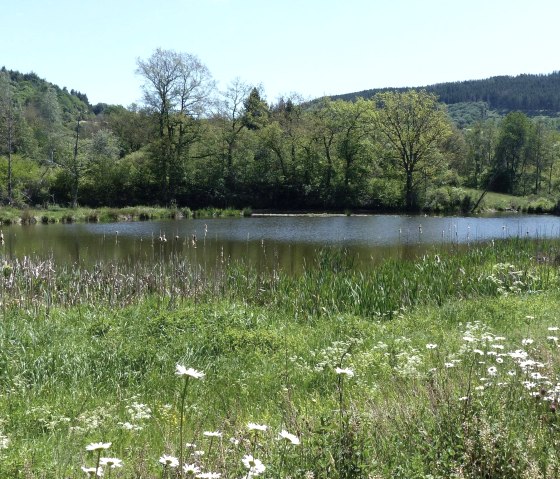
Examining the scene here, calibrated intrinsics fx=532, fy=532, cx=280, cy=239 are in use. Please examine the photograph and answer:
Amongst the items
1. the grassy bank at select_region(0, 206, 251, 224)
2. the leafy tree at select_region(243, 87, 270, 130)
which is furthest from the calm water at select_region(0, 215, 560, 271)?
the leafy tree at select_region(243, 87, 270, 130)

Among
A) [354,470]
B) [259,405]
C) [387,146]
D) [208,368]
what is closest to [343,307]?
[208,368]

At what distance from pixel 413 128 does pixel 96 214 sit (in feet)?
109

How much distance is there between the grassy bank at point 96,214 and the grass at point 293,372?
2739 cm

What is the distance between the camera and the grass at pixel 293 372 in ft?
10.2

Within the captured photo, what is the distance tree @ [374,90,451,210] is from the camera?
179 feet

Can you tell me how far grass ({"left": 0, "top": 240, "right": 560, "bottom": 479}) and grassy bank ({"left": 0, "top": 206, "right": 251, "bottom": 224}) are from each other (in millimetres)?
27388

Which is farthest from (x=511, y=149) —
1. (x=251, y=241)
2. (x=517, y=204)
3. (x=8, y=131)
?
(x=8, y=131)

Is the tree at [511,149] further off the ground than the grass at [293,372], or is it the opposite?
the tree at [511,149]

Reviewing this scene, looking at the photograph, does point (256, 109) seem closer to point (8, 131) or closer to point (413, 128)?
point (413, 128)

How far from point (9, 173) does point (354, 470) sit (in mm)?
45837

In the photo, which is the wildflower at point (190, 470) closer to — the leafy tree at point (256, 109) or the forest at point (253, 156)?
the forest at point (253, 156)

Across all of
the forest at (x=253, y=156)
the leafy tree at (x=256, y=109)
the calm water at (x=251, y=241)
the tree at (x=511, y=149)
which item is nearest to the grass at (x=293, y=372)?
the calm water at (x=251, y=241)

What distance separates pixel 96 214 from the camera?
40938 mm

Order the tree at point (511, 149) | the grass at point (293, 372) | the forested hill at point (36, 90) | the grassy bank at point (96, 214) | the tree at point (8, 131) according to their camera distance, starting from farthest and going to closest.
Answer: the forested hill at point (36, 90) → the tree at point (511, 149) → the tree at point (8, 131) → the grassy bank at point (96, 214) → the grass at point (293, 372)
